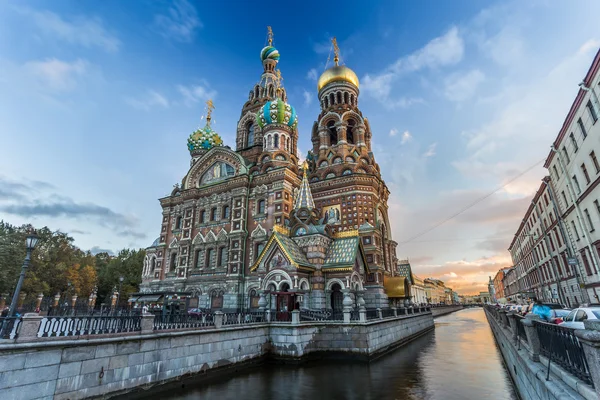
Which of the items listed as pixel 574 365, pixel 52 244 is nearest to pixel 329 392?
pixel 574 365

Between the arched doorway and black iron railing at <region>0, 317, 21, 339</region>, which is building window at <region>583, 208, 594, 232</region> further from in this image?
black iron railing at <region>0, 317, 21, 339</region>

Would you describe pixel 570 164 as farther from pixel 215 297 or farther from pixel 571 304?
pixel 215 297

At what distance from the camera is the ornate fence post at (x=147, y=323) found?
10.5 m

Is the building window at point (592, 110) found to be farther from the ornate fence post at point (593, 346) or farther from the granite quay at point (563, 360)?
the ornate fence post at point (593, 346)

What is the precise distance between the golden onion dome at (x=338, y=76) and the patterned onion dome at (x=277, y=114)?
7827mm

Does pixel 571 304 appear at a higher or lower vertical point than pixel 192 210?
lower

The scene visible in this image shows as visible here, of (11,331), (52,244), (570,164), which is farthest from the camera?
(52,244)

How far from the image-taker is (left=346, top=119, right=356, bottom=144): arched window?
118 feet

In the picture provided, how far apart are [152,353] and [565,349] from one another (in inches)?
427

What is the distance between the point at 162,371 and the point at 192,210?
22534 mm

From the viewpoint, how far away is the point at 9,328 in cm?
764

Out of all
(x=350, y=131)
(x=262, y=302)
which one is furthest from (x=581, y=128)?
(x=262, y=302)

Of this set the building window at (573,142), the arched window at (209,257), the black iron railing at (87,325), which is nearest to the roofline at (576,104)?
the building window at (573,142)

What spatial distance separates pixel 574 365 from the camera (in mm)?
4605
